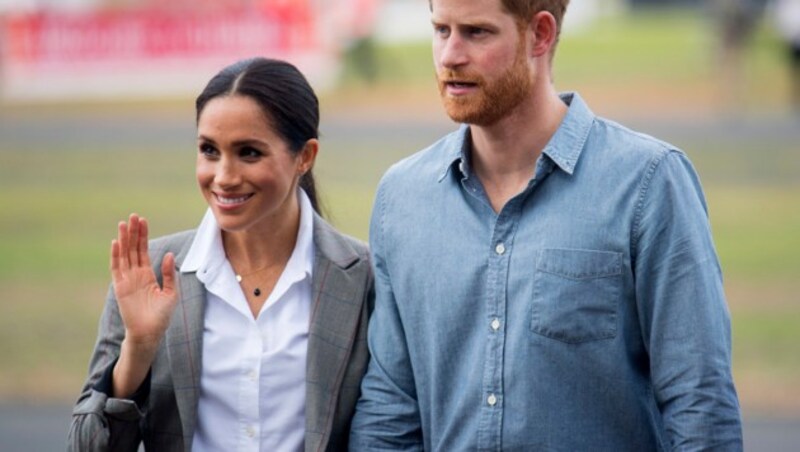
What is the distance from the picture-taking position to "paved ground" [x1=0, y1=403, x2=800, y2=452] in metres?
7.96

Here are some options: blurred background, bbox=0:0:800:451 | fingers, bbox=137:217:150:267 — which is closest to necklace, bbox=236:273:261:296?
fingers, bbox=137:217:150:267

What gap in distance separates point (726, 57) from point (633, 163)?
26006mm

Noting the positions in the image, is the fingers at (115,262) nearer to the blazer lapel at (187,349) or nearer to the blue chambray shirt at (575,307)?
the blazer lapel at (187,349)

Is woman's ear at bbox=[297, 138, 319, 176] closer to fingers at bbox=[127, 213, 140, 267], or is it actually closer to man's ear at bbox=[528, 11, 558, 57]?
fingers at bbox=[127, 213, 140, 267]

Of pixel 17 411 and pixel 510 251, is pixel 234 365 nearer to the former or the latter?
pixel 510 251

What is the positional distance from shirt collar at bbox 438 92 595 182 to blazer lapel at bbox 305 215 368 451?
0.39m

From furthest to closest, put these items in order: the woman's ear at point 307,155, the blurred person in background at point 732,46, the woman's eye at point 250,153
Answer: the blurred person in background at point 732,46, the woman's ear at point 307,155, the woman's eye at point 250,153

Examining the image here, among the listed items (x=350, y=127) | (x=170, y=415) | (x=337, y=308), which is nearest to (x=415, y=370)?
(x=337, y=308)

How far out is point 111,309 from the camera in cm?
363

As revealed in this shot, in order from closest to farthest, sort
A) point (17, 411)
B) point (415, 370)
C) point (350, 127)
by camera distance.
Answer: point (415, 370) < point (17, 411) < point (350, 127)

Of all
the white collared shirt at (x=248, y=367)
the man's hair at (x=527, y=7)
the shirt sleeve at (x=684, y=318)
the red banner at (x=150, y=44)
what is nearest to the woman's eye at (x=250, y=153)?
the white collared shirt at (x=248, y=367)

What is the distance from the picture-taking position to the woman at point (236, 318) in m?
3.51

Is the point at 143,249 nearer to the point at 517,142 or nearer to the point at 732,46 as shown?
the point at 517,142

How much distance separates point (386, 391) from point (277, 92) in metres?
0.80
